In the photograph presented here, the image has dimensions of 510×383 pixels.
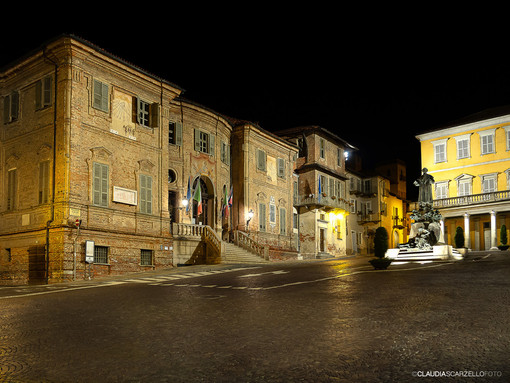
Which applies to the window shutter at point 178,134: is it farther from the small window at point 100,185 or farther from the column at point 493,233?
the column at point 493,233

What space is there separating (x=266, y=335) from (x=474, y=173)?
48.0 m

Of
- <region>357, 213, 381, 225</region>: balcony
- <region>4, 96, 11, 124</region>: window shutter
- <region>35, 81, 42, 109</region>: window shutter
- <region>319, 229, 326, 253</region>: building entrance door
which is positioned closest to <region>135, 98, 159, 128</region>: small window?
<region>35, 81, 42, 109</region>: window shutter

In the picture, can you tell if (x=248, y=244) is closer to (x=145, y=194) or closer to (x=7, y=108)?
(x=145, y=194)

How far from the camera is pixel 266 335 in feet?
27.0

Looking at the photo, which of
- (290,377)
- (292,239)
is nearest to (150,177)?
(292,239)

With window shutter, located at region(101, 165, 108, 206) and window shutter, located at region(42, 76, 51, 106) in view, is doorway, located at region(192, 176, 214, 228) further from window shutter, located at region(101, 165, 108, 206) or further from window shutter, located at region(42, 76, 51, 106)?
window shutter, located at region(42, 76, 51, 106)

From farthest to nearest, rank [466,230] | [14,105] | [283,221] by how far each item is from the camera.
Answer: [466,230], [283,221], [14,105]

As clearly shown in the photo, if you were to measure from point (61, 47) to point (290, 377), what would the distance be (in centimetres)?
2213

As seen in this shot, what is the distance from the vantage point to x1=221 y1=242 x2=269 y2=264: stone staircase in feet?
98.9

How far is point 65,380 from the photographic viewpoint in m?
6.04

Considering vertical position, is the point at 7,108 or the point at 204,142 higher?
the point at 7,108

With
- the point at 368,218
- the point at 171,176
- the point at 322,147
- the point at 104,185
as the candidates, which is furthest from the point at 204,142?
the point at 368,218

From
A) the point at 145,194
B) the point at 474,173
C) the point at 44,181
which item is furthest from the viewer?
the point at 474,173

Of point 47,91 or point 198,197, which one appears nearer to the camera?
point 47,91
